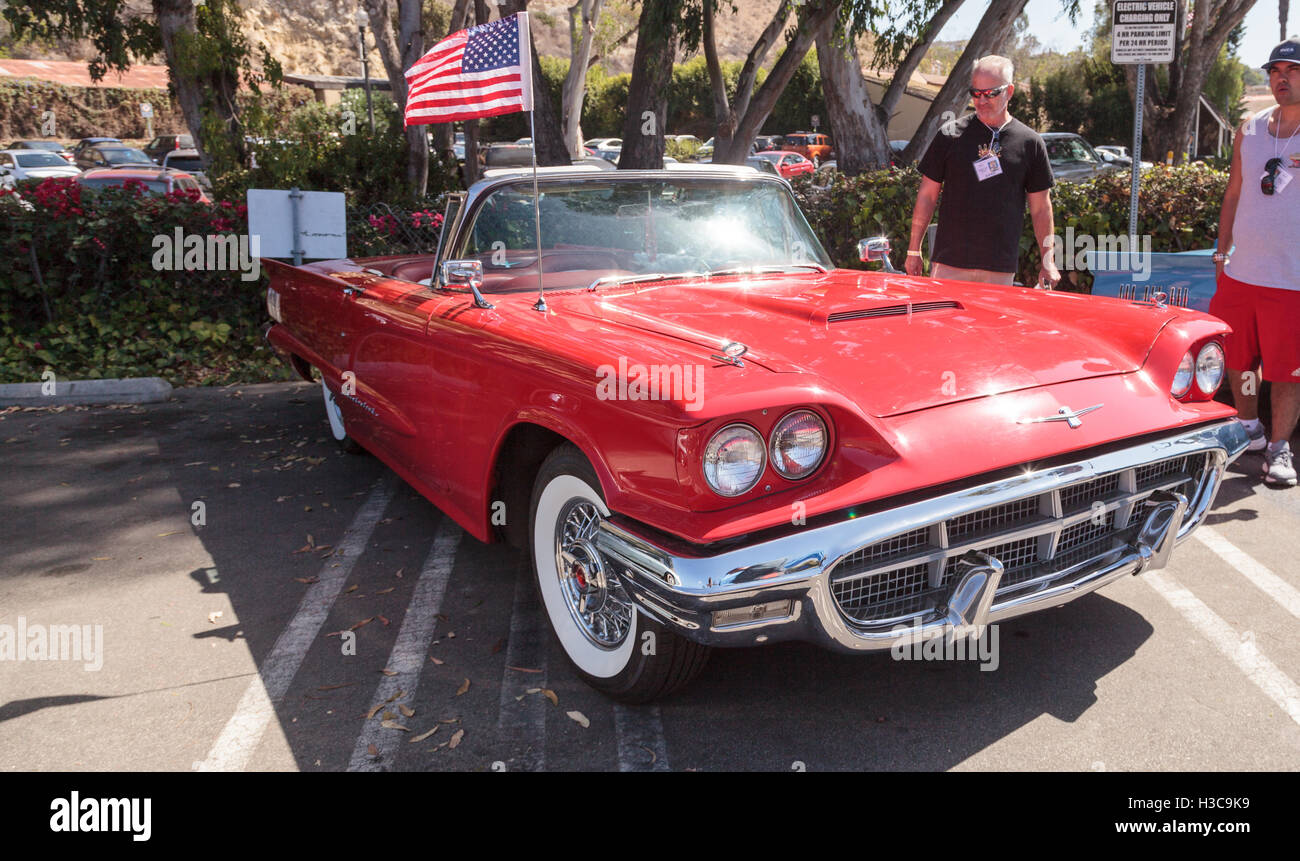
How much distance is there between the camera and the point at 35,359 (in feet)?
26.5

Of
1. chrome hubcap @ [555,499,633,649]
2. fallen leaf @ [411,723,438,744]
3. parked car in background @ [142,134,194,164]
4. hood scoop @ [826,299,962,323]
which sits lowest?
fallen leaf @ [411,723,438,744]

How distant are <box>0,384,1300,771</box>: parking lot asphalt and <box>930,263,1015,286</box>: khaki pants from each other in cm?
150

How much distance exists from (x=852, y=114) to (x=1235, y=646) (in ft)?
32.0

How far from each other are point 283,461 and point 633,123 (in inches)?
210

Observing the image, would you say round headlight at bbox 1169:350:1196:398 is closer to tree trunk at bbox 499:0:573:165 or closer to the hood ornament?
the hood ornament

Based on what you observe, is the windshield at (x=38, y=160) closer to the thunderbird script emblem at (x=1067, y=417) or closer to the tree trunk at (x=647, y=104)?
the tree trunk at (x=647, y=104)

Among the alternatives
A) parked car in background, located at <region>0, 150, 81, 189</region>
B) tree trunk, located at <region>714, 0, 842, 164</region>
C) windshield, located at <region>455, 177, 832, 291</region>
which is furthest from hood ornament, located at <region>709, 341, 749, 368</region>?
parked car in background, located at <region>0, 150, 81, 189</region>

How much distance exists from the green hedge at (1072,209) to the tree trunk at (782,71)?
1312 millimetres

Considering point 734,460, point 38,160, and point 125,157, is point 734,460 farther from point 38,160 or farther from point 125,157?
point 125,157

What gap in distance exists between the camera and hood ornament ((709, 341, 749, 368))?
2.62 m

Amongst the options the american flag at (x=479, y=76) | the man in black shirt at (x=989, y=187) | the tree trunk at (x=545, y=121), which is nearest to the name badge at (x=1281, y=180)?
the man in black shirt at (x=989, y=187)
